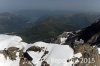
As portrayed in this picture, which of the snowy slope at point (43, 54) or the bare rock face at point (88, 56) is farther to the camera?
the bare rock face at point (88, 56)

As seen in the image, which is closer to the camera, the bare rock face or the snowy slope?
the snowy slope

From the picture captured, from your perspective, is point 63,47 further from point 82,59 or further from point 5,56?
point 5,56

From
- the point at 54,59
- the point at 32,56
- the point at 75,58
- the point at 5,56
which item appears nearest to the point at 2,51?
the point at 5,56

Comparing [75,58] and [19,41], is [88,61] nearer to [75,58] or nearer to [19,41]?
[75,58]

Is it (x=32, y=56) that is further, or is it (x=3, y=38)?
(x=3, y=38)

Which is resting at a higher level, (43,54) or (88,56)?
(43,54)

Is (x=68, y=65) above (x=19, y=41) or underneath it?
underneath
